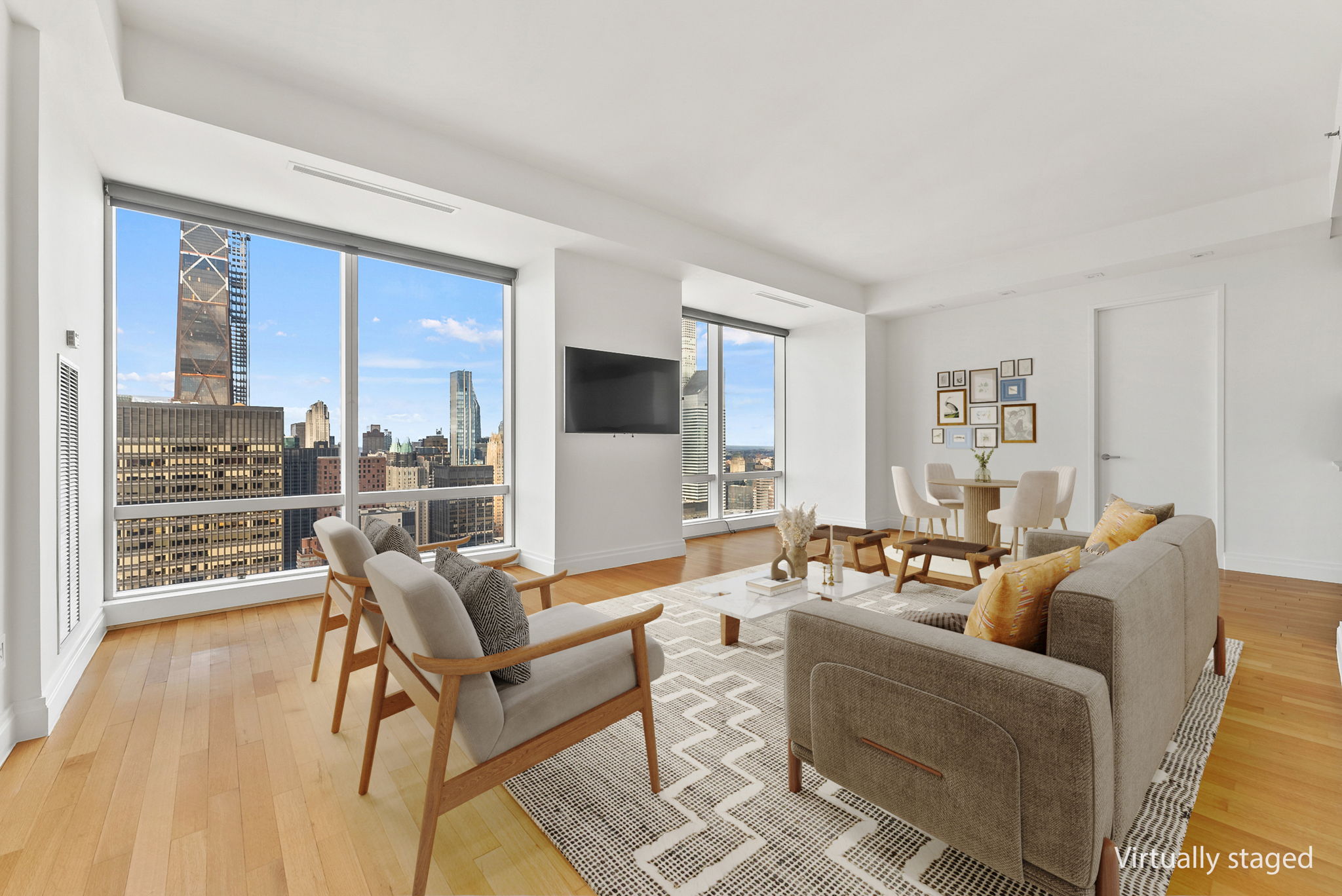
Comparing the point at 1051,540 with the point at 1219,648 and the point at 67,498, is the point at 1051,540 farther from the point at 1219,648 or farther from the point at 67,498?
the point at 67,498

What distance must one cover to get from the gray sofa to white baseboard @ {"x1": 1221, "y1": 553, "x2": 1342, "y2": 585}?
4.40 m

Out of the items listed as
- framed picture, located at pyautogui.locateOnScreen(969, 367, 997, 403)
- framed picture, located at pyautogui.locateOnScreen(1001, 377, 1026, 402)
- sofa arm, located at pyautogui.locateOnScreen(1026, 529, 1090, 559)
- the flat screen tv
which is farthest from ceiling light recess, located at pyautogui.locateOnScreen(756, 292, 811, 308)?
sofa arm, located at pyautogui.locateOnScreen(1026, 529, 1090, 559)

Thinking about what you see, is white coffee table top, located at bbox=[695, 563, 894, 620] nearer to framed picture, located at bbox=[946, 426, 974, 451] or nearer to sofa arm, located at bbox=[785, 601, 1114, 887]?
sofa arm, located at bbox=[785, 601, 1114, 887]

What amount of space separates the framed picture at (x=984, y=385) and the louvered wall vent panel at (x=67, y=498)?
7.35 metres

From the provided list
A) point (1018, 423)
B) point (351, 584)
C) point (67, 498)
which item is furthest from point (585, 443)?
point (1018, 423)

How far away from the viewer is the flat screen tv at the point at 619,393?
4.73 m

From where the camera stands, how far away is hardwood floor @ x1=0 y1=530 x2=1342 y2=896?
1461 millimetres

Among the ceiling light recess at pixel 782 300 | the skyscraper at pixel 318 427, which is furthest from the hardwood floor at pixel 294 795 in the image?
the ceiling light recess at pixel 782 300

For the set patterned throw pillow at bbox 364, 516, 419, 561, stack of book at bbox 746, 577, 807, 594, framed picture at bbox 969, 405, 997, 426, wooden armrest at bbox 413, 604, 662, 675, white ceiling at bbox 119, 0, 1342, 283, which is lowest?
stack of book at bbox 746, 577, 807, 594

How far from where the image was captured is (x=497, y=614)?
1.55 metres

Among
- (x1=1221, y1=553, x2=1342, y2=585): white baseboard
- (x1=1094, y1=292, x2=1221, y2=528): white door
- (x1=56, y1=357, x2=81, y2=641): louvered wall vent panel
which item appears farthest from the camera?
(x1=1094, y1=292, x2=1221, y2=528): white door

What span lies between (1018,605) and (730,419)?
18.9ft

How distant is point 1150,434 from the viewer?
5273 millimetres

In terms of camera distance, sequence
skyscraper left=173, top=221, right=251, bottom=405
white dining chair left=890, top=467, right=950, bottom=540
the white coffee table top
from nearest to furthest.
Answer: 1. the white coffee table top
2. skyscraper left=173, top=221, right=251, bottom=405
3. white dining chair left=890, top=467, right=950, bottom=540
